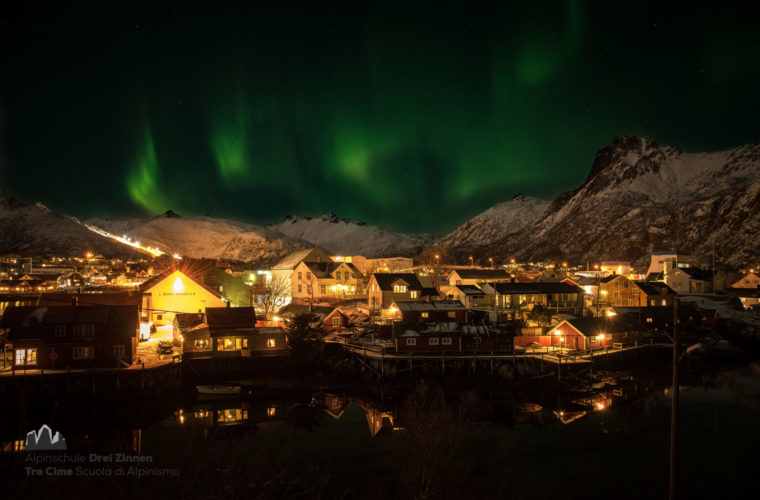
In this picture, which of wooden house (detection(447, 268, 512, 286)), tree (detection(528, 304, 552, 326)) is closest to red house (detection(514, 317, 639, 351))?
tree (detection(528, 304, 552, 326))

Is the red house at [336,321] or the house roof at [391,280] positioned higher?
the house roof at [391,280]

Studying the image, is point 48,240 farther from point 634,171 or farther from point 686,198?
point 634,171

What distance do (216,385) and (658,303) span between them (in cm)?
5002

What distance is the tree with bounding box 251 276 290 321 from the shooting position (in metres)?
51.8

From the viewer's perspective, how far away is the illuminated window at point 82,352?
98.5ft

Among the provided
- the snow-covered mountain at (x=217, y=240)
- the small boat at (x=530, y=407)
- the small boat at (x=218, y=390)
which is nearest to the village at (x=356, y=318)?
the small boat at (x=218, y=390)

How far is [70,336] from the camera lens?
1187 inches

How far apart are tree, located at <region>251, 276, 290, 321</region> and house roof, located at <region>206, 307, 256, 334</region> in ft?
28.2

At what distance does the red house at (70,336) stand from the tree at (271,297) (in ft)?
51.8

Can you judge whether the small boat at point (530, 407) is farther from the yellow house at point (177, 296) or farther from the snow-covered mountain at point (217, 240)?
the snow-covered mountain at point (217, 240)

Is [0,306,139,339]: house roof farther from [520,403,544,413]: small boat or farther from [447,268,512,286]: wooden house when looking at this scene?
[447,268,512,286]: wooden house

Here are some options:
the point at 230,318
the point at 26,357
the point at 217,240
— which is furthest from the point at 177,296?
the point at 217,240

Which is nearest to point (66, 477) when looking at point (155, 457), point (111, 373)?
point (155, 457)

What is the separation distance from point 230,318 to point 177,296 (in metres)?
11.3
